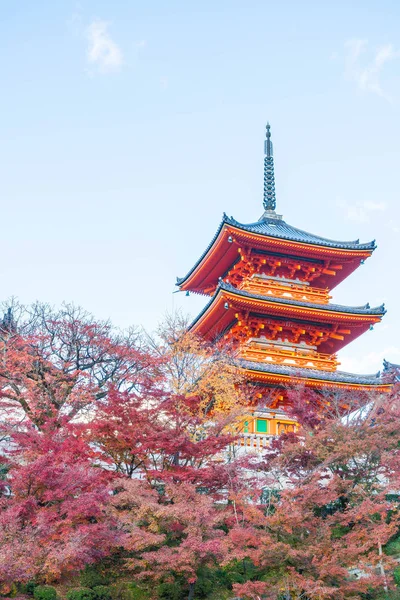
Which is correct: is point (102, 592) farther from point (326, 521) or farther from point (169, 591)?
point (326, 521)

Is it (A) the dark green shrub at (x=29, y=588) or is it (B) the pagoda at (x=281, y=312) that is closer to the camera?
(A) the dark green shrub at (x=29, y=588)

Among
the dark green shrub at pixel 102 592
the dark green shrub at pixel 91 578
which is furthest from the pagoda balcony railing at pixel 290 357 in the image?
the dark green shrub at pixel 102 592

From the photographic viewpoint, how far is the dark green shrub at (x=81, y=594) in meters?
13.5

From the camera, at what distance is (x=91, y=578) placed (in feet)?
46.7

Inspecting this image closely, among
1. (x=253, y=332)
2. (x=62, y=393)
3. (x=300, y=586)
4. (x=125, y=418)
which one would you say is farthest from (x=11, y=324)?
(x=300, y=586)

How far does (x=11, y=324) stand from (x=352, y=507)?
13.1 meters

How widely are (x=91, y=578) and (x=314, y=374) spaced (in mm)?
13643

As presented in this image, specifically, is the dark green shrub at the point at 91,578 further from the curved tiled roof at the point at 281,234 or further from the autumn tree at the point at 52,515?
the curved tiled roof at the point at 281,234

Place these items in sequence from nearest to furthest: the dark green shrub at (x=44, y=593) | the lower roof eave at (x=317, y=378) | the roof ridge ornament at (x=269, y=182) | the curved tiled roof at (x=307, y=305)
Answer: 1. the dark green shrub at (x=44, y=593)
2. the lower roof eave at (x=317, y=378)
3. the curved tiled roof at (x=307, y=305)
4. the roof ridge ornament at (x=269, y=182)

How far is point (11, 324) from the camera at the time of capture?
73.0 ft

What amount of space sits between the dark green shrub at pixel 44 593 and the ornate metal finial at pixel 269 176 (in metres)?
23.6

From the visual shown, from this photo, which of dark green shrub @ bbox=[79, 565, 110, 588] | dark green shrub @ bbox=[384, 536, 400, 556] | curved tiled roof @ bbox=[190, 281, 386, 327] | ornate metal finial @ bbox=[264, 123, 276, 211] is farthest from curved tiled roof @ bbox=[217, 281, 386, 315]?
dark green shrub @ bbox=[79, 565, 110, 588]

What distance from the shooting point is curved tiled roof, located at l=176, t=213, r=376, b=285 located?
1070 inches

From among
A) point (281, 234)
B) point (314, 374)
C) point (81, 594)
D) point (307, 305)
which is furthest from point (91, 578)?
point (281, 234)
